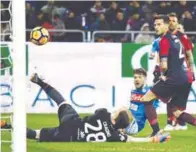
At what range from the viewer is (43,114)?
51.6 ft

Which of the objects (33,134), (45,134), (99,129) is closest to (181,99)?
(99,129)

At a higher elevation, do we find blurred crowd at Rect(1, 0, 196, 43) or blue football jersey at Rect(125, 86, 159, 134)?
blurred crowd at Rect(1, 0, 196, 43)

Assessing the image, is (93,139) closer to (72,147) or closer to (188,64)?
(72,147)

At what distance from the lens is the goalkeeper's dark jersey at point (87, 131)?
10.4 meters

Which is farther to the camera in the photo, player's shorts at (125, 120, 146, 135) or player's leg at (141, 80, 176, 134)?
player's leg at (141, 80, 176, 134)

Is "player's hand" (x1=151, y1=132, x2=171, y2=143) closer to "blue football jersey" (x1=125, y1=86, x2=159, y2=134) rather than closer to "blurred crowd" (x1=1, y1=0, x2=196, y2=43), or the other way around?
"blue football jersey" (x1=125, y1=86, x2=159, y2=134)

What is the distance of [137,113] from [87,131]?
130cm

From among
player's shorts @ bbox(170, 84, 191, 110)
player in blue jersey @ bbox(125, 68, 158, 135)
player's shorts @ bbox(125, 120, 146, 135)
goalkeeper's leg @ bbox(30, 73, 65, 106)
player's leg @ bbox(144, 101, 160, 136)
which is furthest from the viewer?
player's shorts @ bbox(170, 84, 191, 110)

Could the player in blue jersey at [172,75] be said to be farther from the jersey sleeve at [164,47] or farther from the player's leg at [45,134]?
the player's leg at [45,134]

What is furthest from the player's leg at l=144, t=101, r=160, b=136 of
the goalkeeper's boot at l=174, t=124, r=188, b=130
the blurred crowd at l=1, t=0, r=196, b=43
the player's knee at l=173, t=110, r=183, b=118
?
the blurred crowd at l=1, t=0, r=196, b=43

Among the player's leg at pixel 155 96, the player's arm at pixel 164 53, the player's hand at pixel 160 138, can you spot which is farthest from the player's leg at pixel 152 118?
the player's arm at pixel 164 53

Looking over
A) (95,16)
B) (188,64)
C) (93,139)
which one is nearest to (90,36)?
(95,16)

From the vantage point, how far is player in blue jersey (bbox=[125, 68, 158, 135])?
1141 cm

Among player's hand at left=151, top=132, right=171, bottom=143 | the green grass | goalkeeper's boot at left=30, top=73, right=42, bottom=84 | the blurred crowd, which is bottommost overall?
the green grass
